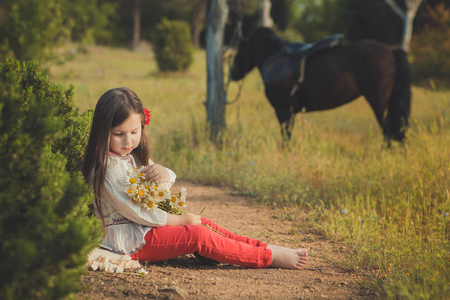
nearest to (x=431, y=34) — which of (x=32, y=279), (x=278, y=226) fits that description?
(x=278, y=226)

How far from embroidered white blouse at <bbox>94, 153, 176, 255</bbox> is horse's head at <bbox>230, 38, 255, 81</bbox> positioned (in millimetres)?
4436

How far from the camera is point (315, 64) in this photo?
6.43 meters

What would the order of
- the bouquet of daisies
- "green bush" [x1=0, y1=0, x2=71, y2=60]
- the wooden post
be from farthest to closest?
"green bush" [x1=0, y1=0, x2=71, y2=60], the wooden post, the bouquet of daisies

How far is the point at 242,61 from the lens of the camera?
7.34 meters

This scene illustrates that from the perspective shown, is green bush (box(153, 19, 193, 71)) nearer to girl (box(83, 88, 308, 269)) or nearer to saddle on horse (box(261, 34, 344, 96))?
saddle on horse (box(261, 34, 344, 96))

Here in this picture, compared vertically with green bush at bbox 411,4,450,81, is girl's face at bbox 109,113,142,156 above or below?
below

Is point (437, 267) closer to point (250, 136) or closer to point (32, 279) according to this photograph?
point (32, 279)

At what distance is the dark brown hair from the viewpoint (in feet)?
9.37

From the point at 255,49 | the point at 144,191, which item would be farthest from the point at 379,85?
the point at 144,191

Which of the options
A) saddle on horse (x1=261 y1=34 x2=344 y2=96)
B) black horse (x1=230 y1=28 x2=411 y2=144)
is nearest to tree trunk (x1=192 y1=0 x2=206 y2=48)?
saddle on horse (x1=261 y1=34 x2=344 y2=96)

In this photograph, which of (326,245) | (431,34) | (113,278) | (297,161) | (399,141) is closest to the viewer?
(113,278)

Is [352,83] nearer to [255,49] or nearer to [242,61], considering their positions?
[255,49]

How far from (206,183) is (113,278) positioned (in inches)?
112

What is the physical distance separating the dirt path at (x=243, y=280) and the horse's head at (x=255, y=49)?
3775mm
